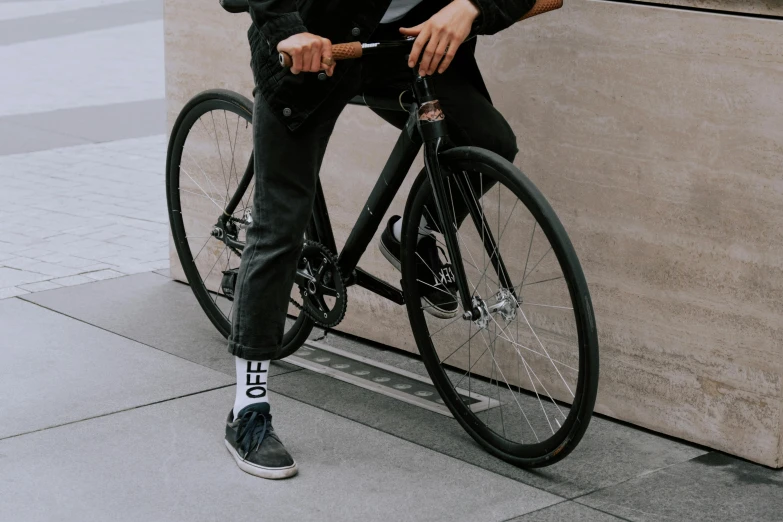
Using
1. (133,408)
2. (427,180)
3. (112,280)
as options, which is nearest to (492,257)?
(427,180)

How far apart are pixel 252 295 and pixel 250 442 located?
0.44m

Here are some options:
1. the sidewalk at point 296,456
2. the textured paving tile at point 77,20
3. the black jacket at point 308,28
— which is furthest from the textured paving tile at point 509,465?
the textured paving tile at point 77,20

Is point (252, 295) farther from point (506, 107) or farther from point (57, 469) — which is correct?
point (506, 107)

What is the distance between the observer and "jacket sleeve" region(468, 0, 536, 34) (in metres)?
3.49

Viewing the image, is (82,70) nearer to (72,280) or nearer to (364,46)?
(72,280)

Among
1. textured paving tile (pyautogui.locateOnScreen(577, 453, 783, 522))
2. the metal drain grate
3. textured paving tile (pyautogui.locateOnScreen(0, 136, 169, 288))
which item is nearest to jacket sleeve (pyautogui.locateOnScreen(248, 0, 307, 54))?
the metal drain grate

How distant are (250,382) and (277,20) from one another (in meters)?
1.11

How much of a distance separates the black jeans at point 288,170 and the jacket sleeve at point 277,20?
26cm

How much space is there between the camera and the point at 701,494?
3.66 meters

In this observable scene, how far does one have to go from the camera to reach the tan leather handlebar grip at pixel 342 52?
11.2 ft

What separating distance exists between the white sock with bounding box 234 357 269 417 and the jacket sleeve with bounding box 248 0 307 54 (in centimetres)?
98

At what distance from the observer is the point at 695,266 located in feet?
12.7

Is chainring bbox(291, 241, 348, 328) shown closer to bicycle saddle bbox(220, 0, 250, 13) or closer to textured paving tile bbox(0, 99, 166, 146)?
bicycle saddle bbox(220, 0, 250, 13)

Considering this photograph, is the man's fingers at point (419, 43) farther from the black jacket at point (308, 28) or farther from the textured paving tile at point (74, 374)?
the textured paving tile at point (74, 374)
